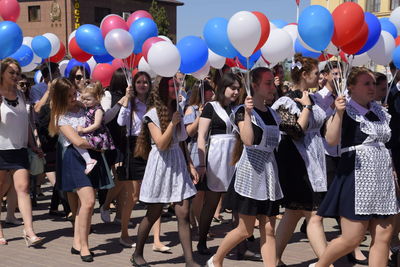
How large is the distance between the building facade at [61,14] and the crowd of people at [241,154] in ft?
133

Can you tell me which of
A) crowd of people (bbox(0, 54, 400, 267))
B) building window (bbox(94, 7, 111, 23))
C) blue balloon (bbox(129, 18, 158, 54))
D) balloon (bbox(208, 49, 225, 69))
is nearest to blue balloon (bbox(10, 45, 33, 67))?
crowd of people (bbox(0, 54, 400, 267))

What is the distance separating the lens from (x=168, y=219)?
8.43 meters

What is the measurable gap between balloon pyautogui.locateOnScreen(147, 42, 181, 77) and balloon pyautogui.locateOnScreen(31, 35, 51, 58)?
4.13 meters

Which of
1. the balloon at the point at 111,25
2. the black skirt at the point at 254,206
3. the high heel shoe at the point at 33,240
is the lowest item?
the high heel shoe at the point at 33,240

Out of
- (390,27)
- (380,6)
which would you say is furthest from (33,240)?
(380,6)

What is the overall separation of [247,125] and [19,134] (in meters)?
3.07

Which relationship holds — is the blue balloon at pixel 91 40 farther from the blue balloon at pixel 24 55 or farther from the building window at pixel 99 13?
the building window at pixel 99 13

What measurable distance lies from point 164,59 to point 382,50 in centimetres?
211

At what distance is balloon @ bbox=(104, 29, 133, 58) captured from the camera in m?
A: 6.50

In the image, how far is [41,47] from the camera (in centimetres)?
911

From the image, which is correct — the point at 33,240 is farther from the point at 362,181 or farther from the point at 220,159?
the point at 362,181

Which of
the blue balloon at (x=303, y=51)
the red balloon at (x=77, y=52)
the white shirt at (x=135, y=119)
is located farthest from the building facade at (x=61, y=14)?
the blue balloon at (x=303, y=51)

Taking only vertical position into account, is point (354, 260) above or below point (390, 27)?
below

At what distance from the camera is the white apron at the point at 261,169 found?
16.7 feet
